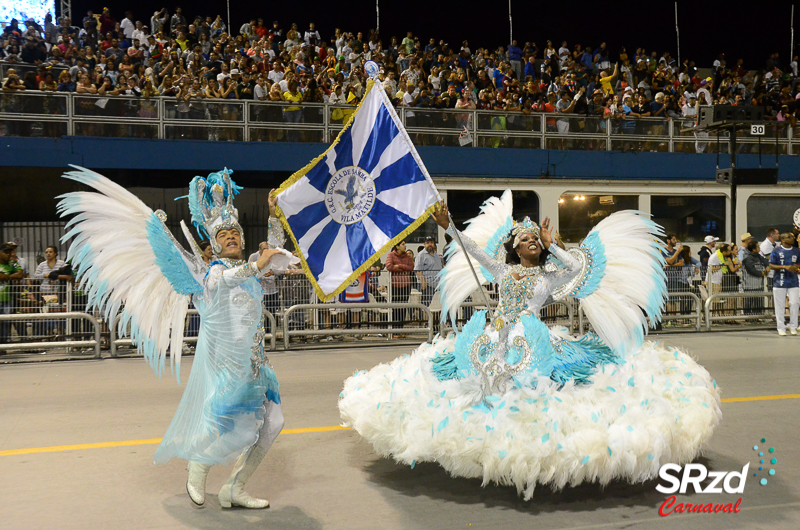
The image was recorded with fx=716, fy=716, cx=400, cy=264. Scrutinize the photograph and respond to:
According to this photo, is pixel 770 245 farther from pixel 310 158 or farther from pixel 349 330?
pixel 310 158

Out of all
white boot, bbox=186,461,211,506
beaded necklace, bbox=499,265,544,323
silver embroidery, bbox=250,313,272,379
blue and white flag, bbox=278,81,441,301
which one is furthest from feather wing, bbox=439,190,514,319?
white boot, bbox=186,461,211,506

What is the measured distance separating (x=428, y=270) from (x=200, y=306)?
8.24m

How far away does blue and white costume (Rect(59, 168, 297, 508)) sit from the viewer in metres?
4.34

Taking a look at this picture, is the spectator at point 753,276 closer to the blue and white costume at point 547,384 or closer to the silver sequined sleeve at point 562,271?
the blue and white costume at point 547,384

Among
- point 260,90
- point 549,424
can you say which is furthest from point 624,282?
point 260,90

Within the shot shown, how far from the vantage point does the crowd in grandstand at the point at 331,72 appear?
1574 centimetres

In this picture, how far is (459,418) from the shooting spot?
170 inches

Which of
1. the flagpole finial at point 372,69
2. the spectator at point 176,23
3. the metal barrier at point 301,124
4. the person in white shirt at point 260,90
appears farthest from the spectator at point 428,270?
the spectator at point 176,23

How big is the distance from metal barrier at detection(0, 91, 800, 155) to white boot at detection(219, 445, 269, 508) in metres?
12.5

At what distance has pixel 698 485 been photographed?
184 inches

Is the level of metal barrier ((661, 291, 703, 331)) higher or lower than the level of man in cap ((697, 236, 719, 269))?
lower

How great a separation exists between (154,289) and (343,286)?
1.27 m

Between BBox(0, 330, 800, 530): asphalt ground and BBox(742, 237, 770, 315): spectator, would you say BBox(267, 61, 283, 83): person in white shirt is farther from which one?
BBox(742, 237, 770, 315): spectator

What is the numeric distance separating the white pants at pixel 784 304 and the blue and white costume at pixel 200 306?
1133 centimetres
